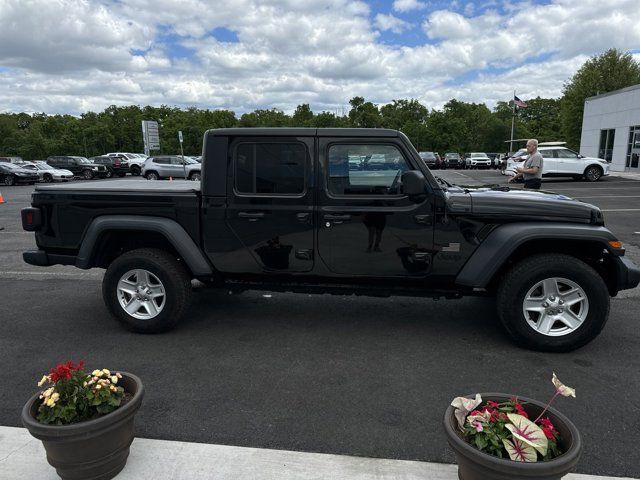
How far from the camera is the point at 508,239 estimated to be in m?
3.92

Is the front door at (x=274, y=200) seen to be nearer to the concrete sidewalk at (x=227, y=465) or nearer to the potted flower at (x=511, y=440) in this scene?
the concrete sidewalk at (x=227, y=465)

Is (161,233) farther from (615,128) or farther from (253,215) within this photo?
(615,128)

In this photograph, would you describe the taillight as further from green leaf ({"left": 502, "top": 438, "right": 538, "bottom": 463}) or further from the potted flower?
green leaf ({"left": 502, "top": 438, "right": 538, "bottom": 463})

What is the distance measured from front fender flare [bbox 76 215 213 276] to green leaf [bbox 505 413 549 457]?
3.00 meters

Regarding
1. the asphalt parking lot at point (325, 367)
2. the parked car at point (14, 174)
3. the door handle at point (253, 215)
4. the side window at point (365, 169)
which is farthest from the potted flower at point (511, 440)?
the parked car at point (14, 174)

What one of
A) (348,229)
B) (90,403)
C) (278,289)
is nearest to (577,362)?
(348,229)

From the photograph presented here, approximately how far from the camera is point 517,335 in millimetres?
4047

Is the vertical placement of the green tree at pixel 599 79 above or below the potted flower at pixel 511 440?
above

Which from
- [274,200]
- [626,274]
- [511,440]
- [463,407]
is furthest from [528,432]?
[274,200]

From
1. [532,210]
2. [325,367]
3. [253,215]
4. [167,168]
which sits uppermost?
[532,210]

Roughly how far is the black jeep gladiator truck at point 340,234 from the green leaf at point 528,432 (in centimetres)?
200

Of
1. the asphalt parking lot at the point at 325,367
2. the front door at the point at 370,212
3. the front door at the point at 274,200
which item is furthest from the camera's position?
the front door at the point at 274,200

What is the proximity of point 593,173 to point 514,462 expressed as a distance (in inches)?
907

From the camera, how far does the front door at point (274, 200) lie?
13.9ft
